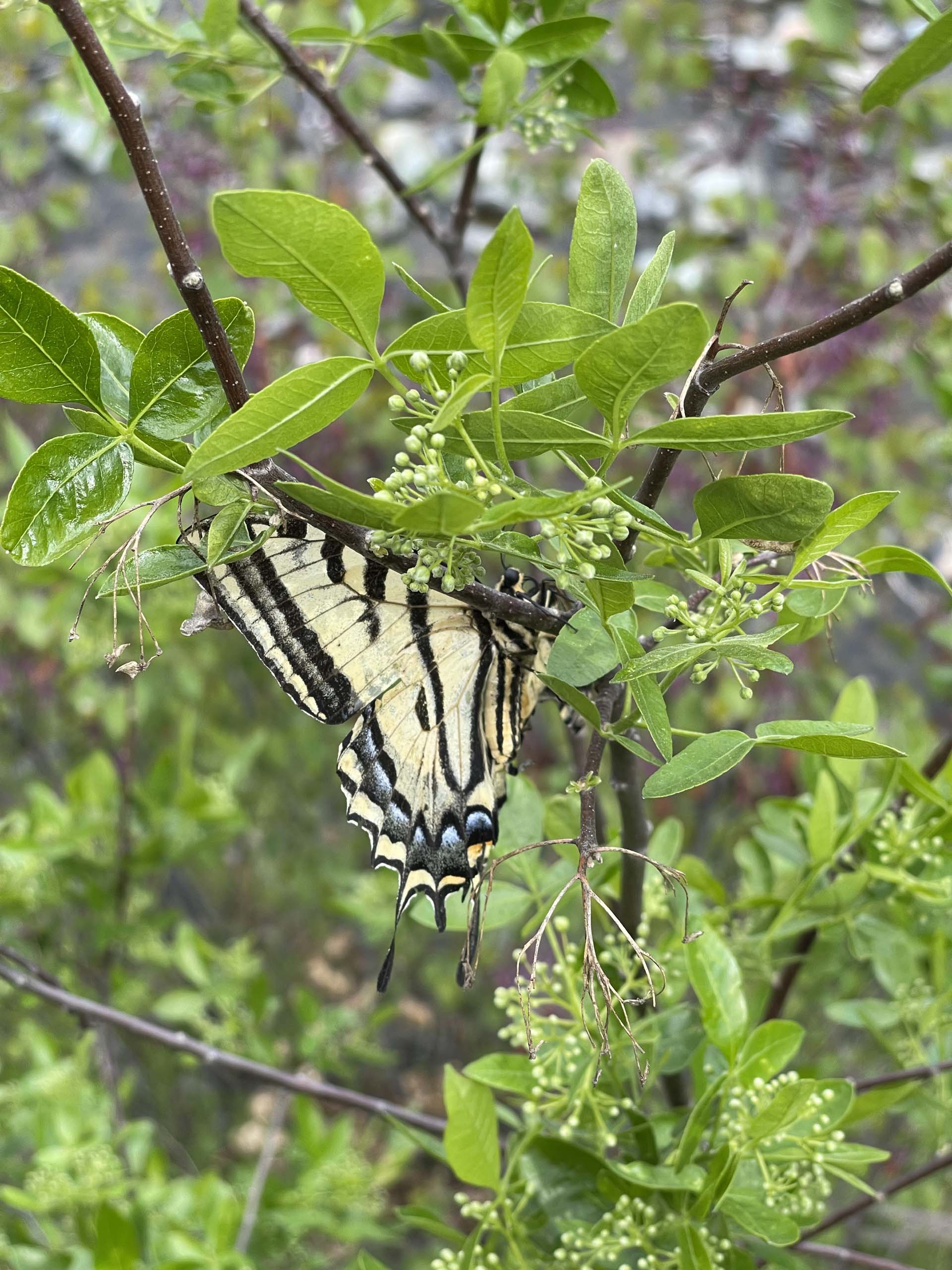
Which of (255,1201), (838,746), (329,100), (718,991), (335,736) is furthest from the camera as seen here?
(335,736)

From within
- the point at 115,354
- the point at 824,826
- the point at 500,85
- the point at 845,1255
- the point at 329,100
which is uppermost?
the point at 329,100

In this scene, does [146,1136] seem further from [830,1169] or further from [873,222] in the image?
[873,222]

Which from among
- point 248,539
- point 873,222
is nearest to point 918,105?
point 873,222

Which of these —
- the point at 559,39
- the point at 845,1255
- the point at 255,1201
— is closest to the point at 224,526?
the point at 559,39

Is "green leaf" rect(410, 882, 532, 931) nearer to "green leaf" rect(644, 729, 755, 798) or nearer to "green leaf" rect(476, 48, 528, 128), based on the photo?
"green leaf" rect(644, 729, 755, 798)

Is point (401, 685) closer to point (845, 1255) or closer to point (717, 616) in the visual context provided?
point (717, 616)

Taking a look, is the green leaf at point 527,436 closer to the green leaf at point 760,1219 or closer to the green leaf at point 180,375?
the green leaf at point 180,375
